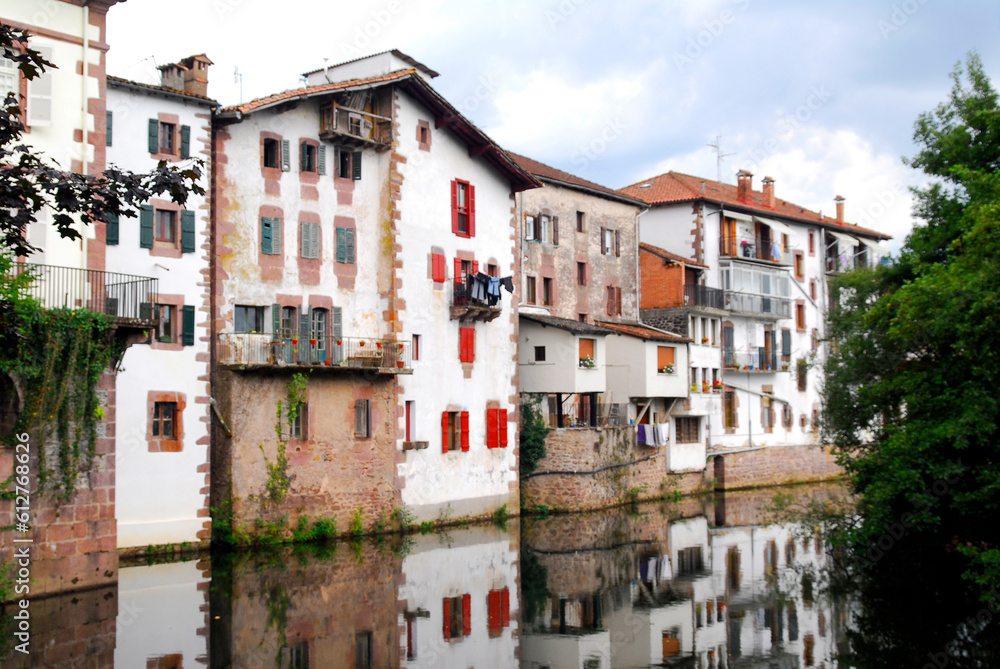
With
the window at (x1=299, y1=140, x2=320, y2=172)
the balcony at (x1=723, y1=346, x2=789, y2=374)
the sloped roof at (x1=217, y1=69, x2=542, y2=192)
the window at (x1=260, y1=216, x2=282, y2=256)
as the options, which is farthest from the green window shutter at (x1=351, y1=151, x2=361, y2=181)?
the balcony at (x1=723, y1=346, x2=789, y2=374)

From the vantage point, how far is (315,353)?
30797 mm

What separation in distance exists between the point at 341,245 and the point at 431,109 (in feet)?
20.1

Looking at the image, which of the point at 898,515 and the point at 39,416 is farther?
the point at 898,515

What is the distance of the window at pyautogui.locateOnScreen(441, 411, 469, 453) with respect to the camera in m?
34.3

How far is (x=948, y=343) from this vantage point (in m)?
22.7

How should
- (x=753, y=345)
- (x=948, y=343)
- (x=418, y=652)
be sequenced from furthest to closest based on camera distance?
(x=753, y=345) → (x=948, y=343) → (x=418, y=652)

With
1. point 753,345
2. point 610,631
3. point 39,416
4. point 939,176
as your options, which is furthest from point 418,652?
point 753,345

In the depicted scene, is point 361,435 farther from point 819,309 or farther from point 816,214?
point 816,214

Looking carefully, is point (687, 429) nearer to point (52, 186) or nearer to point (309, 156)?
point (309, 156)

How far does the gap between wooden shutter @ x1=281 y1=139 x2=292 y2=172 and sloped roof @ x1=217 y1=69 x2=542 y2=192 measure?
1395 millimetres

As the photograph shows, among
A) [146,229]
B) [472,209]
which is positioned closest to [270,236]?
[146,229]

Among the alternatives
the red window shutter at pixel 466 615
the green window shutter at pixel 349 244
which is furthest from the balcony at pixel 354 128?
the red window shutter at pixel 466 615

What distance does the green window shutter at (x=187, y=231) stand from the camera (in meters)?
28.0

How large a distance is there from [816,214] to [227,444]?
43.2 meters
